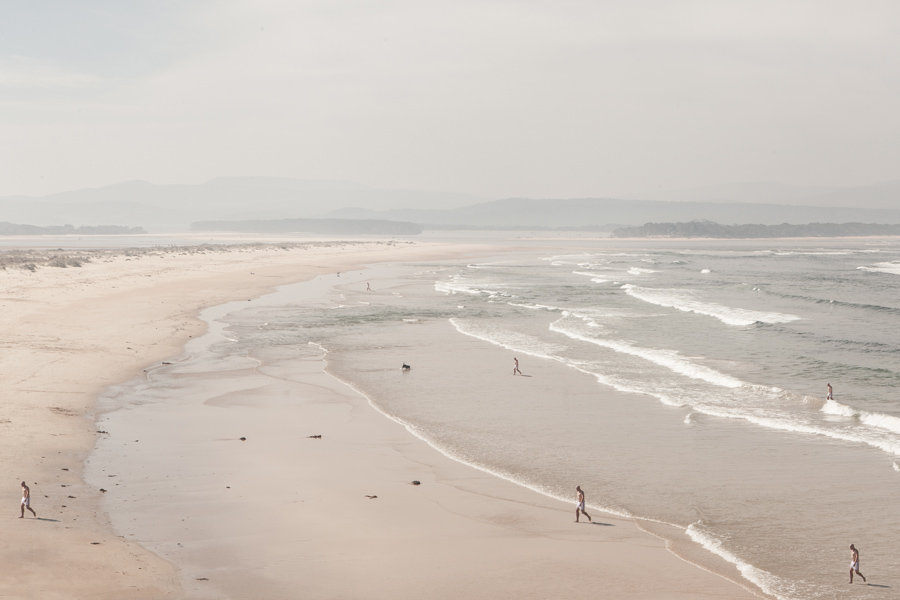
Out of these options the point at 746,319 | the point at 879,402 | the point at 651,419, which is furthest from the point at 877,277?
the point at 651,419

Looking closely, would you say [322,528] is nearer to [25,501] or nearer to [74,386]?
[25,501]

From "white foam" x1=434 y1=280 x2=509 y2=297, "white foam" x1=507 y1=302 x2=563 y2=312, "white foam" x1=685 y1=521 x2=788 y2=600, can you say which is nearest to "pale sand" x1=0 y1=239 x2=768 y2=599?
"white foam" x1=685 y1=521 x2=788 y2=600

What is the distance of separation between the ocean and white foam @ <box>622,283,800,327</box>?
1.17ft

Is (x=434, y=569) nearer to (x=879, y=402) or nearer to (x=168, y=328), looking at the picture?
(x=879, y=402)

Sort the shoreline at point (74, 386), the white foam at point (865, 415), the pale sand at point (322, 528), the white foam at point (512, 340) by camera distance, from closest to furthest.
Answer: the shoreline at point (74, 386)
the pale sand at point (322, 528)
the white foam at point (865, 415)
the white foam at point (512, 340)

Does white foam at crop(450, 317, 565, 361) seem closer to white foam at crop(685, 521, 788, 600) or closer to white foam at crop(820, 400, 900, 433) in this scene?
white foam at crop(820, 400, 900, 433)

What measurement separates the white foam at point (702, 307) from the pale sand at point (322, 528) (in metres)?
23.8

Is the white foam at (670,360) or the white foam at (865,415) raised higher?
the white foam at (670,360)

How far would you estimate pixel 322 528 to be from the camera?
1073cm

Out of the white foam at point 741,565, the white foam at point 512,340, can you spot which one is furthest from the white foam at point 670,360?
the white foam at point 741,565

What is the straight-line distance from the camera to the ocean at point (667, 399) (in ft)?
37.1

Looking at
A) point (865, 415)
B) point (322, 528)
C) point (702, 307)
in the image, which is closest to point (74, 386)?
point (322, 528)

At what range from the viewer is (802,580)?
9406 millimetres

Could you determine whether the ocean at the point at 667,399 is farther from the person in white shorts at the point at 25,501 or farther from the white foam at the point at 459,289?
the person in white shorts at the point at 25,501
